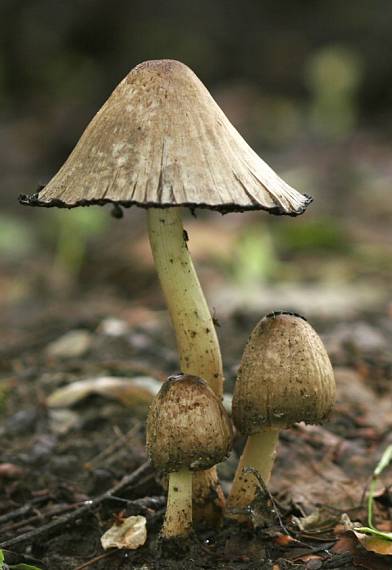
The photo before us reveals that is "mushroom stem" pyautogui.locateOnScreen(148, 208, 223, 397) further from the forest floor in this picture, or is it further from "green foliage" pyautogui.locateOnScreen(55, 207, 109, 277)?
→ "green foliage" pyautogui.locateOnScreen(55, 207, 109, 277)

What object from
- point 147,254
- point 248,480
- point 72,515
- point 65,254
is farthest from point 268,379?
point 65,254

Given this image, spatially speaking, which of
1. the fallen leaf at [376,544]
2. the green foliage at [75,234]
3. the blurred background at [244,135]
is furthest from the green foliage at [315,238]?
the fallen leaf at [376,544]

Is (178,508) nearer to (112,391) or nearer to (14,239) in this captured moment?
(112,391)

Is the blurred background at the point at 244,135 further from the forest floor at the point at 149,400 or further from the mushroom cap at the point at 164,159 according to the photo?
the mushroom cap at the point at 164,159

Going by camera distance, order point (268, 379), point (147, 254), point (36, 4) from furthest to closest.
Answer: point (36, 4)
point (147, 254)
point (268, 379)

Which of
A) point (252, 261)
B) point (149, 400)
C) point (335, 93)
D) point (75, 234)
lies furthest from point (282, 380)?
point (335, 93)

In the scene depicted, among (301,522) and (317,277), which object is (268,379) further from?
(317,277)
